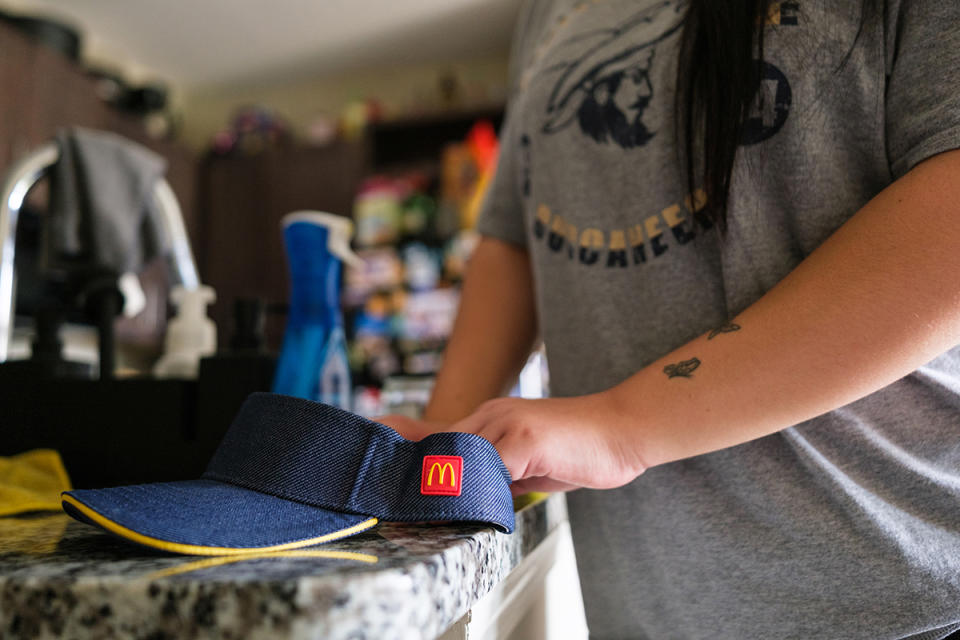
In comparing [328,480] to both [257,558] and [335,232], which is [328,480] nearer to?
[257,558]

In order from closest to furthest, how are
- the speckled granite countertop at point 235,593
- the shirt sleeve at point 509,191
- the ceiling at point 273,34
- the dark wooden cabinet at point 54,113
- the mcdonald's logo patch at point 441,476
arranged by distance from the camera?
the speckled granite countertop at point 235,593, the mcdonald's logo patch at point 441,476, the shirt sleeve at point 509,191, the dark wooden cabinet at point 54,113, the ceiling at point 273,34

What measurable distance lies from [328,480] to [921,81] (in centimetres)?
45

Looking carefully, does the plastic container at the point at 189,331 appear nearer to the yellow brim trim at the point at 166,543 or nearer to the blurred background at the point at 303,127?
the yellow brim trim at the point at 166,543

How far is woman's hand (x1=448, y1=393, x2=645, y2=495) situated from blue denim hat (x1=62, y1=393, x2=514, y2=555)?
0.10 ft

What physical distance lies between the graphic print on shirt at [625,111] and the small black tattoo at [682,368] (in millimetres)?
156

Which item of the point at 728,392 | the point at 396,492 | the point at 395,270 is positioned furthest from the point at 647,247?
the point at 395,270

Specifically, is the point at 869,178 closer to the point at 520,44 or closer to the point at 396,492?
the point at 396,492

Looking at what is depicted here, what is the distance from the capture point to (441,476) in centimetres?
31

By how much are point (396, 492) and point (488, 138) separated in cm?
288

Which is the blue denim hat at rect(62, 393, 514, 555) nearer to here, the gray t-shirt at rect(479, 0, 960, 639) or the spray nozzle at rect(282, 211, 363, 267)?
the gray t-shirt at rect(479, 0, 960, 639)

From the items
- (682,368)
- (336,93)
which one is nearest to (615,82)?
(682,368)

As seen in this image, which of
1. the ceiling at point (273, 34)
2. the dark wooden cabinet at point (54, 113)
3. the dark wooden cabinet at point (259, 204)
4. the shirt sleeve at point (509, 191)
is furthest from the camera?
the dark wooden cabinet at point (259, 204)

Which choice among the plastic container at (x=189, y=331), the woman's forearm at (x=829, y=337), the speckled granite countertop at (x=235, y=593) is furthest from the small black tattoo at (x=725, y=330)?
the plastic container at (x=189, y=331)

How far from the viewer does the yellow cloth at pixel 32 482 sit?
39 cm
